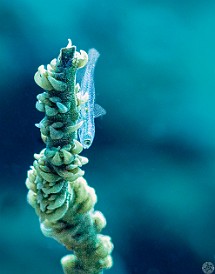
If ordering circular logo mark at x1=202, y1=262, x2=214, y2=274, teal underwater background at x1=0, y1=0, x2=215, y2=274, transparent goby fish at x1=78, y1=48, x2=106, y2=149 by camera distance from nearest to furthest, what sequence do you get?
transparent goby fish at x1=78, y1=48, x2=106, y2=149
teal underwater background at x1=0, y1=0, x2=215, y2=274
circular logo mark at x1=202, y1=262, x2=214, y2=274

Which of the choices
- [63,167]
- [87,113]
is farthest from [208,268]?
[63,167]

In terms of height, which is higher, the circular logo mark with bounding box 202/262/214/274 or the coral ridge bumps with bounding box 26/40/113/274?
the circular logo mark with bounding box 202/262/214/274

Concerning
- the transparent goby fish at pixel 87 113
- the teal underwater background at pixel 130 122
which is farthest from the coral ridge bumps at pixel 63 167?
the teal underwater background at pixel 130 122

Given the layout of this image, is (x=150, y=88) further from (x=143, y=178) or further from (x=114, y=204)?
(x=114, y=204)

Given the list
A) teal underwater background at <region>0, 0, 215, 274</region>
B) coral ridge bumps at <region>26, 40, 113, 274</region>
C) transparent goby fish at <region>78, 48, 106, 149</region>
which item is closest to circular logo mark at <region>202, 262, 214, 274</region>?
teal underwater background at <region>0, 0, 215, 274</region>

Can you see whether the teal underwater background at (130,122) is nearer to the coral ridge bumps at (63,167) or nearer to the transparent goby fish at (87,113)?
the transparent goby fish at (87,113)

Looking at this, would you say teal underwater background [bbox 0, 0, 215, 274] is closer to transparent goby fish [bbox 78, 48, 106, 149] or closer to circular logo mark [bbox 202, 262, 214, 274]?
circular logo mark [bbox 202, 262, 214, 274]

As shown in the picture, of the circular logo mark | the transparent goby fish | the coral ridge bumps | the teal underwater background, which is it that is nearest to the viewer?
the coral ridge bumps
